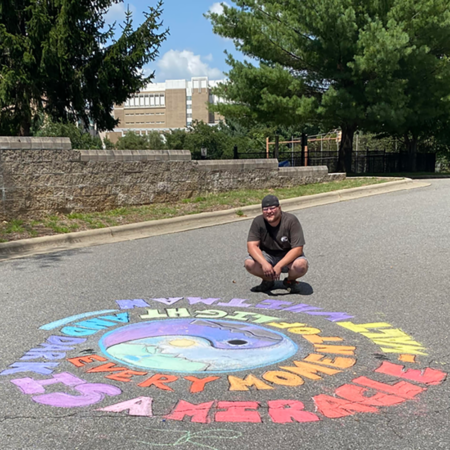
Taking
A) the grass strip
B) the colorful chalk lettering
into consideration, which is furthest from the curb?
the colorful chalk lettering

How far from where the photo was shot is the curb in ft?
29.0

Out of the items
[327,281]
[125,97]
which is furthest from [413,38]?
[327,281]

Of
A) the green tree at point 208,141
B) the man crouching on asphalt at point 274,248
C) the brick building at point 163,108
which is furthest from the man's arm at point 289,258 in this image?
the brick building at point 163,108

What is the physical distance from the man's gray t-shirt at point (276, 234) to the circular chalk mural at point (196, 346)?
61.3 inches

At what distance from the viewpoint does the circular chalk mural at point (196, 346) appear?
388 cm

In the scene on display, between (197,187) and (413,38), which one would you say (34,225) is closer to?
(197,187)

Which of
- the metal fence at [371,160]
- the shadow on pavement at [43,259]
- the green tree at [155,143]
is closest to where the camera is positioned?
the shadow on pavement at [43,259]

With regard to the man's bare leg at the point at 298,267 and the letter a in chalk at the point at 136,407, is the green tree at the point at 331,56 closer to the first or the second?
the man's bare leg at the point at 298,267

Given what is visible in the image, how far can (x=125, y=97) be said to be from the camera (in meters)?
21.8

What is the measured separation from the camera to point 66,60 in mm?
18969

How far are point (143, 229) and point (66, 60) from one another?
10913mm

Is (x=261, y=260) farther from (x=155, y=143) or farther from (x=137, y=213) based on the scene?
(x=155, y=143)

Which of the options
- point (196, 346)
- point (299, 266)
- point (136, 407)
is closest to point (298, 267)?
point (299, 266)

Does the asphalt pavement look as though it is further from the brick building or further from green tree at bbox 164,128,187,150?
the brick building
